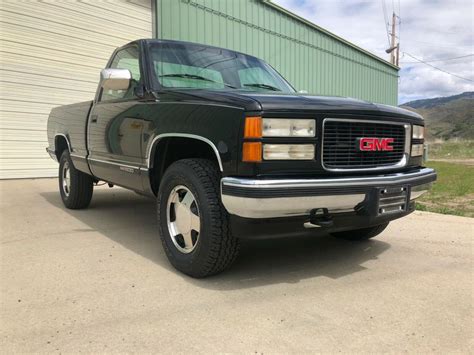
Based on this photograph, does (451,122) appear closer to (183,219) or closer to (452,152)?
(452,152)

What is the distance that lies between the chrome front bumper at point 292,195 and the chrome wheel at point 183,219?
17.9 inches

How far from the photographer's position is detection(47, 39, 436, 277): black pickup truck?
2.64 m

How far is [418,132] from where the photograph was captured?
3582 mm

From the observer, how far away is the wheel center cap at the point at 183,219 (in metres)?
3.10

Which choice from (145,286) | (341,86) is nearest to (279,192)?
(145,286)

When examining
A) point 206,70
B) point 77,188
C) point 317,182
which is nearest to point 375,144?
point 317,182

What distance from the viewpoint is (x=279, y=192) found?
258 centimetres

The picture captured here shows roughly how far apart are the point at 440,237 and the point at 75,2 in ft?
27.6

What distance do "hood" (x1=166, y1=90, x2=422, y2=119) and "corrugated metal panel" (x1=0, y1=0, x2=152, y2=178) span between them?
680cm

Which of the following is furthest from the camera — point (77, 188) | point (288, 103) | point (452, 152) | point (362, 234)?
point (452, 152)

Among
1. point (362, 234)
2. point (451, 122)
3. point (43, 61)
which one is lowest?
point (362, 234)

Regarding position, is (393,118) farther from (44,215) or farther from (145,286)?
(44,215)

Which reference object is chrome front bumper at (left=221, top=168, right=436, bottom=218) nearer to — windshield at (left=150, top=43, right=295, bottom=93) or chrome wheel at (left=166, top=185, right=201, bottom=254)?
chrome wheel at (left=166, top=185, right=201, bottom=254)

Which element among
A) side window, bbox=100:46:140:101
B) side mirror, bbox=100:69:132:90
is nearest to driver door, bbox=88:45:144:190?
side window, bbox=100:46:140:101
